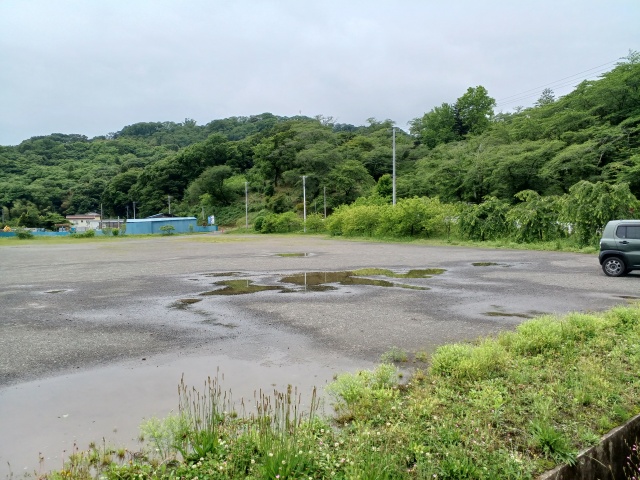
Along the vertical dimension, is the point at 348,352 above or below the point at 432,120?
below

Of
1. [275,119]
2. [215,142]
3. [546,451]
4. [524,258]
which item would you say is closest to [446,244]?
[524,258]

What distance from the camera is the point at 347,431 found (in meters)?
3.46

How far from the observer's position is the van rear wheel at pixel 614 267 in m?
11.7

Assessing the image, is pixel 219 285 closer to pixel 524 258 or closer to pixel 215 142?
pixel 524 258

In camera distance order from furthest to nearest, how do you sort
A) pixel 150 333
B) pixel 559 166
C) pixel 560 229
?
pixel 559 166
pixel 560 229
pixel 150 333

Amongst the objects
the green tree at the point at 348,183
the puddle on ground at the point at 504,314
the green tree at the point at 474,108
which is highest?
the green tree at the point at 474,108

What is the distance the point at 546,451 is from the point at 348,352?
2841mm

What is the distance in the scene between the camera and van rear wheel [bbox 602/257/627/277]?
1173 cm

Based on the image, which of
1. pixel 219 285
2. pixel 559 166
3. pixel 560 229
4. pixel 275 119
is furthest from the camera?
pixel 275 119

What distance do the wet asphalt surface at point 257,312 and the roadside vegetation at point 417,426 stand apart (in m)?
1.29

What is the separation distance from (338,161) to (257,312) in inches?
2268

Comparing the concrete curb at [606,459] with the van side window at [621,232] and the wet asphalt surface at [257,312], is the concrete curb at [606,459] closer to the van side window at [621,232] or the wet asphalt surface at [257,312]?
the wet asphalt surface at [257,312]

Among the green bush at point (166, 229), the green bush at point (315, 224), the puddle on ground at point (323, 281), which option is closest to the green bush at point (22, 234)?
the green bush at point (166, 229)

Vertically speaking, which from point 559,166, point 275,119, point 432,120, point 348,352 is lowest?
point 348,352
